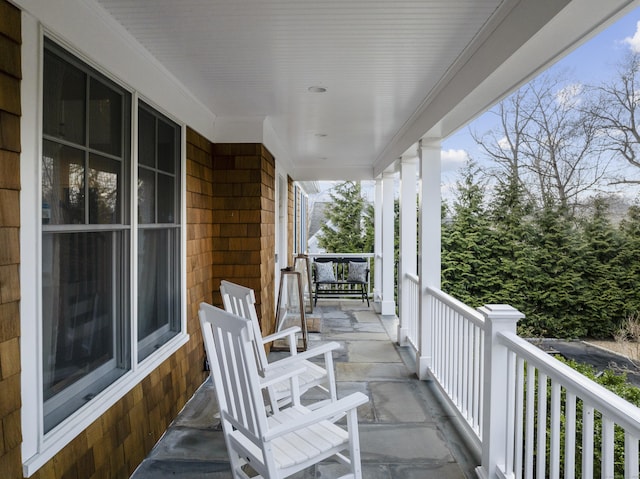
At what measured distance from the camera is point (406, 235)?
5.61m

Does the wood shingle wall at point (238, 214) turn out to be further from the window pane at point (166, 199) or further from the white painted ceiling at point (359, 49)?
the window pane at point (166, 199)

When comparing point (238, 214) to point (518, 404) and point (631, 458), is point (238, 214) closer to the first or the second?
point (518, 404)

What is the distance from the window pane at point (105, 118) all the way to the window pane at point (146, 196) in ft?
1.25

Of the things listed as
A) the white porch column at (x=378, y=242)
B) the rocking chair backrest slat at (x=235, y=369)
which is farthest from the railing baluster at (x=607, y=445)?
the white porch column at (x=378, y=242)

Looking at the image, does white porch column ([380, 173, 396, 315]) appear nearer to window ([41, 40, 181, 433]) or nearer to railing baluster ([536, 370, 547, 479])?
window ([41, 40, 181, 433])

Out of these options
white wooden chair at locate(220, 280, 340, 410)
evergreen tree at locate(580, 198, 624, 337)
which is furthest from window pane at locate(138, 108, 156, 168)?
evergreen tree at locate(580, 198, 624, 337)

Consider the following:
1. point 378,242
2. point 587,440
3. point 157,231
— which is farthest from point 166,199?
point 378,242

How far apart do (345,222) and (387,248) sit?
556 cm

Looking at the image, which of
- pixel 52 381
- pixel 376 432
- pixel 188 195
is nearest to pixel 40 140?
pixel 52 381

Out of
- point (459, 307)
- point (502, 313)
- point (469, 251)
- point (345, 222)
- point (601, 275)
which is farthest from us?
point (345, 222)

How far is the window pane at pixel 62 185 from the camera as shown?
1.86 m

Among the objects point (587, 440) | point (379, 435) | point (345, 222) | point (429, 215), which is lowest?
point (379, 435)

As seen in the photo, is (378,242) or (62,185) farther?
(378,242)

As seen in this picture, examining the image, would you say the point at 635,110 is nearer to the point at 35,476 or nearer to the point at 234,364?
the point at 234,364
